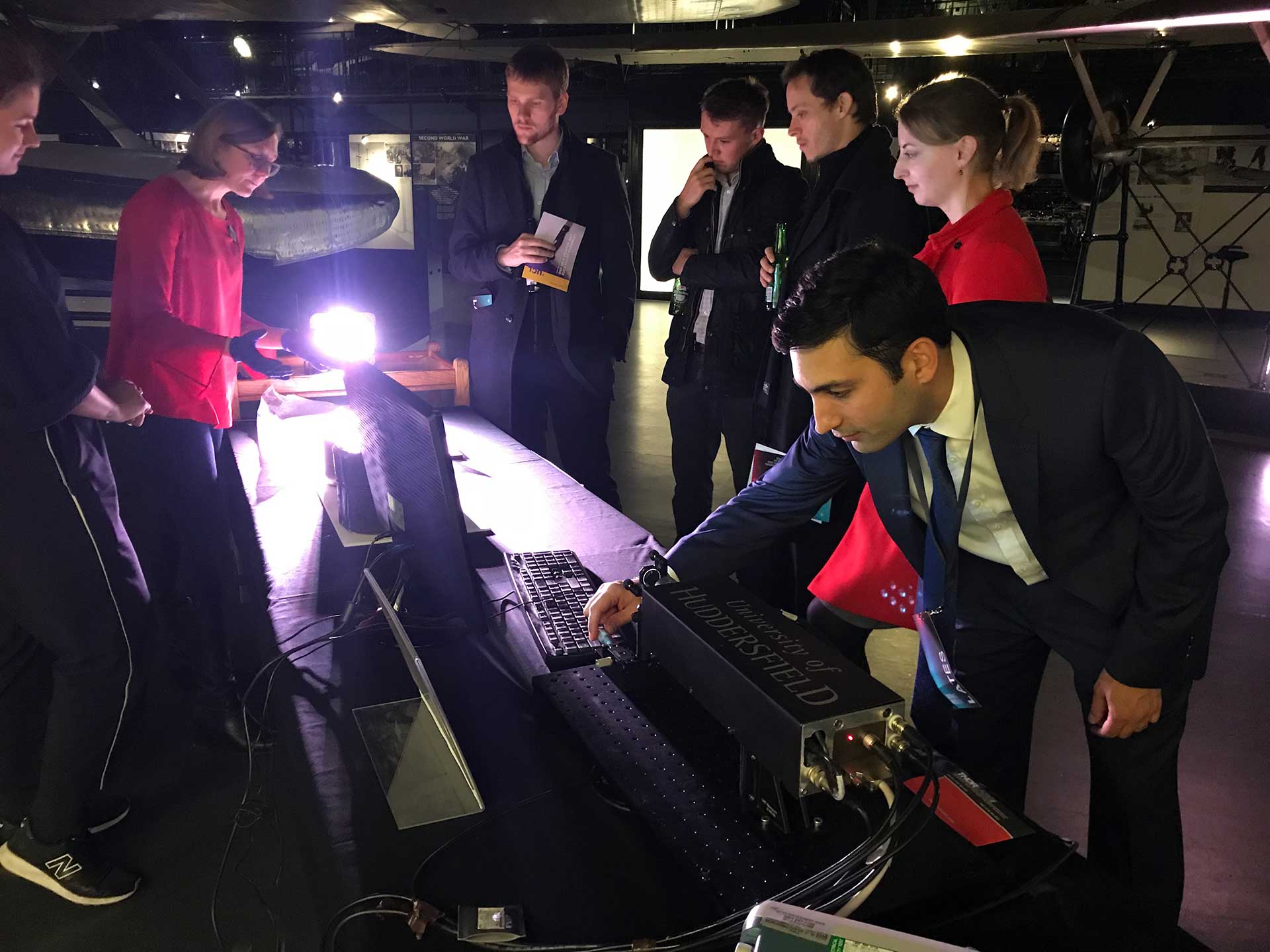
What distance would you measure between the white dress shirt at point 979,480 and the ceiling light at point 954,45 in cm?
556

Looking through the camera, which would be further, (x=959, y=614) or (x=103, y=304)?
(x=103, y=304)

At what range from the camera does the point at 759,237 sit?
8.31 ft

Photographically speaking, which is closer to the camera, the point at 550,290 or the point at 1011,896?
the point at 1011,896

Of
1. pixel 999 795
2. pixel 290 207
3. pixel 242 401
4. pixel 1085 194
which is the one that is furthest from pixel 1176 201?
pixel 999 795

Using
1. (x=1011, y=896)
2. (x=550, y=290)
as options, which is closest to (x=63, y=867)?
(x=1011, y=896)

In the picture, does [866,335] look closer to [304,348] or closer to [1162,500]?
[1162,500]

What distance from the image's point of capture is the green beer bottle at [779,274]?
7.39 feet

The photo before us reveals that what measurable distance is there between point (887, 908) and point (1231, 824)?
1.57 metres

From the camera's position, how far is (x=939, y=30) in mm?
5629

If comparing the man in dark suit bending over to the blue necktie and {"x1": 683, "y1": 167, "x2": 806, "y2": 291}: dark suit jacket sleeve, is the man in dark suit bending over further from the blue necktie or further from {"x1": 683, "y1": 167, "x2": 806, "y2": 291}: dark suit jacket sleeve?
{"x1": 683, "y1": 167, "x2": 806, "y2": 291}: dark suit jacket sleeve

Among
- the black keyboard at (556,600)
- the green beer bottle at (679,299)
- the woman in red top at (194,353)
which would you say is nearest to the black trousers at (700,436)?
the green beer bottle at (679,299)

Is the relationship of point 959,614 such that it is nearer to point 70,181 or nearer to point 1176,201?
point 70,181

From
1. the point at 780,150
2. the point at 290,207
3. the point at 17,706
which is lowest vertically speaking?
the point at 17,706

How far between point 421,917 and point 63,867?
1201mm
